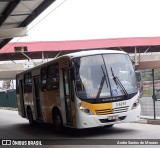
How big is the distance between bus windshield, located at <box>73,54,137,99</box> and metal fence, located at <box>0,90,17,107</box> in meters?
33.6

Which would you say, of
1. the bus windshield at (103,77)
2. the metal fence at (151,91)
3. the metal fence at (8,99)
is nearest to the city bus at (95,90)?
the bus windshield at (103,77)

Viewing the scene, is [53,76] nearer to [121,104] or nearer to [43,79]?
[43,79]

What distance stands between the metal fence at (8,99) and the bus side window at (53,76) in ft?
102

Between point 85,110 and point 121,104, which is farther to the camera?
point 121,104

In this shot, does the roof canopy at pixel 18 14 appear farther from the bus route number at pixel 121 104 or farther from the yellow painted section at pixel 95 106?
the bus route number at pixel 121 104

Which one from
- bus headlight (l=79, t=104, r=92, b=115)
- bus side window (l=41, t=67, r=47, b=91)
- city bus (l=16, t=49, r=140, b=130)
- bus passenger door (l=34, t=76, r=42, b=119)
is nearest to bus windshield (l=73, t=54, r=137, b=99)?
city bus (l=16, t=49, r=140, b=130)

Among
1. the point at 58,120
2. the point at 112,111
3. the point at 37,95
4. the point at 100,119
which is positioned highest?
Answer: the point at 37,95

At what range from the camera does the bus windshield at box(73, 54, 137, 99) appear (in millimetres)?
12953

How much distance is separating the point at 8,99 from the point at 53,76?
120ft

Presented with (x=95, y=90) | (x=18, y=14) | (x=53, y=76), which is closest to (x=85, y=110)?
(x=95, y=90)

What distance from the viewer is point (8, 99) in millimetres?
50531

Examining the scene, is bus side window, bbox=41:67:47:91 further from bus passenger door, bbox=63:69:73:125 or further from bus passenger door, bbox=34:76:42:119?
bus passenger door, bbox=63:69:73:125

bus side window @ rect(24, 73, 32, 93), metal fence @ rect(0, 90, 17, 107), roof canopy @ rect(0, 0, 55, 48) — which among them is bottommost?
metal fence @ rect(0, 90, 17, 107)

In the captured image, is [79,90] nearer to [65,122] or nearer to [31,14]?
[65,122]
